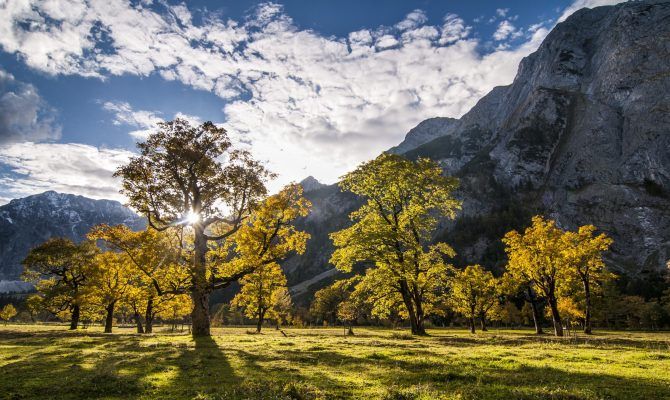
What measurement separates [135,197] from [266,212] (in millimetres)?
10994

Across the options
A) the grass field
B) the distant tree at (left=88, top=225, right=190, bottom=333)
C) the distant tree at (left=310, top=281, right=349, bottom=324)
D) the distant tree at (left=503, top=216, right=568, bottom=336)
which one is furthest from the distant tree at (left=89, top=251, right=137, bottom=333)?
the distant tree at (left=310, top=281, right=349, bottom=324)

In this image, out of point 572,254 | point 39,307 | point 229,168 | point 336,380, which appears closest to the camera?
point 336,380

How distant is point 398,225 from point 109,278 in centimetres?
4082

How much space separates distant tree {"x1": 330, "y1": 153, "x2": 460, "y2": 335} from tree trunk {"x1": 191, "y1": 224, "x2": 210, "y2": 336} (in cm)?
1251

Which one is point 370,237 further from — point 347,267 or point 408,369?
point 408,369

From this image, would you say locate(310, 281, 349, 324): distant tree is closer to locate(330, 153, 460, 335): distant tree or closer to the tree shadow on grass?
locate(330, 153, 460, 335): distant tree

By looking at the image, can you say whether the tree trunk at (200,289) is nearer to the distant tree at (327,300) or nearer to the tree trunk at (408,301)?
the tree trunk at (408,301)

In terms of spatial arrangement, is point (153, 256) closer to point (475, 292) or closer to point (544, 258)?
point (544, 258)

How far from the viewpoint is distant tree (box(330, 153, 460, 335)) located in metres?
37.6

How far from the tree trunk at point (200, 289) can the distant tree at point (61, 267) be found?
97.9ft

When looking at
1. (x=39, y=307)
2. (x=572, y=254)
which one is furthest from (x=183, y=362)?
(x=39, y=307)

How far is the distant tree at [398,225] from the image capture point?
37.6m

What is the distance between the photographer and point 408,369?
15.9 m

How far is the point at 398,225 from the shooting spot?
39344 mm
